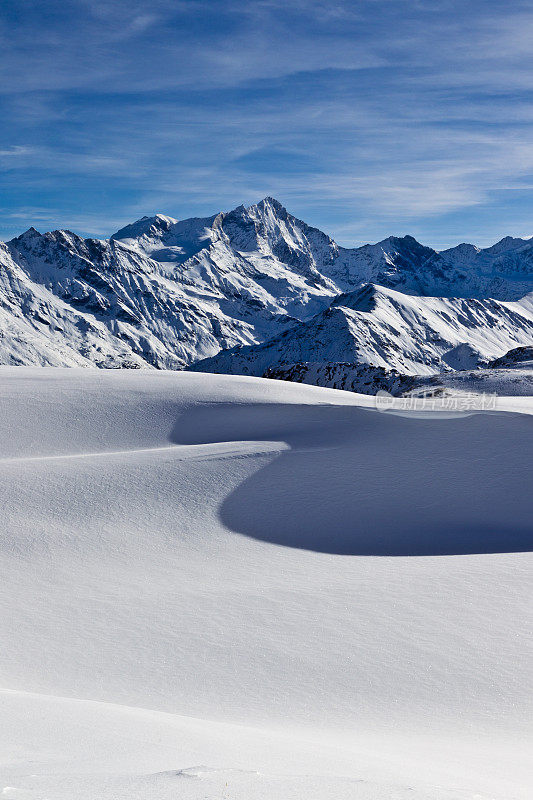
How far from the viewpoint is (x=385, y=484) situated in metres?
14.9

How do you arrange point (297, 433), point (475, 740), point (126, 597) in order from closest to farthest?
point (475, 740) → point (126, 597) → point (297, 433)

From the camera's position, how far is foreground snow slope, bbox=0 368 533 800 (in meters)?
4.90

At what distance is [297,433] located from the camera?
1817 centimetres

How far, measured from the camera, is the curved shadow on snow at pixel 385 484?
13109mm

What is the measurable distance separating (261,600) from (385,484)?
605 centimetres

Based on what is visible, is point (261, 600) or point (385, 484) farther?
point (385, 484)

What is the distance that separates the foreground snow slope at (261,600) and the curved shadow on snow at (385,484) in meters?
0.06

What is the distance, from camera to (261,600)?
31.6ft

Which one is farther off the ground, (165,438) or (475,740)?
(165,438)

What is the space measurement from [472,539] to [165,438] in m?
9.07

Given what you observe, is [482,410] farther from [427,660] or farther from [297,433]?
[427,660]

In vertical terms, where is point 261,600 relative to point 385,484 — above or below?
below

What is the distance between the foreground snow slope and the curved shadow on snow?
0.06 m

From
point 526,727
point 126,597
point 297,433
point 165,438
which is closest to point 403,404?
Result: point 297,433
